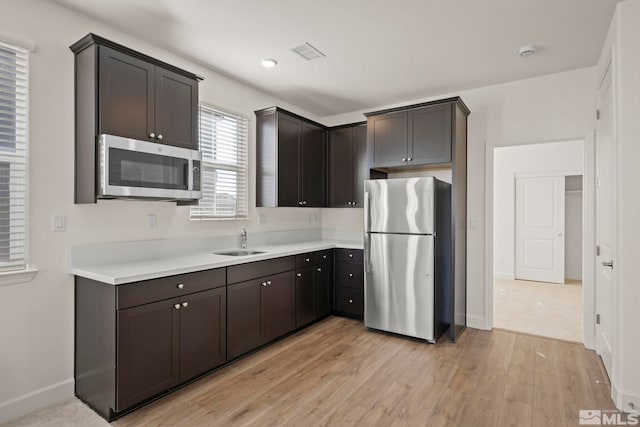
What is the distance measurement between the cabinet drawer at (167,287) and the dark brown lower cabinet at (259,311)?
7.8 inches

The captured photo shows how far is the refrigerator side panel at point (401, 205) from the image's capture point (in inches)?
132

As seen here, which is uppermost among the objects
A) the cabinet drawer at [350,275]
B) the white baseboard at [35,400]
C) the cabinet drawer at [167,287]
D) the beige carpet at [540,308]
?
the cabinet drawer at [167,287]

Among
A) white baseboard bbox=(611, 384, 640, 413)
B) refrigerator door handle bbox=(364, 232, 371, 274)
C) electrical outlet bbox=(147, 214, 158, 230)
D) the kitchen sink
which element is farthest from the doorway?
electrical outlet bbox=(147, 214, 158, 230)

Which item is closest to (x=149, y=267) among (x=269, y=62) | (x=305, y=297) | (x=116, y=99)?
(x=116, y=99)

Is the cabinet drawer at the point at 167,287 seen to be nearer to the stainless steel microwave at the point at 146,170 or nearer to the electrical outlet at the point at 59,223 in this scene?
the stainless steel microwave at the point at 146,170

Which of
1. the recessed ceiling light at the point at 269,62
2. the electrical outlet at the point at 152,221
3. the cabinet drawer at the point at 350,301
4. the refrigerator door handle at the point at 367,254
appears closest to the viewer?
the electrical outlet at the point at 152,221

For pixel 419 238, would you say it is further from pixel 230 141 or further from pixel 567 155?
pixel 567 155

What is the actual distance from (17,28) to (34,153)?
78cm

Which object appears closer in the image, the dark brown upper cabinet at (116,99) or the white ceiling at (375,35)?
the dark brown upper cabinet at (116,99)

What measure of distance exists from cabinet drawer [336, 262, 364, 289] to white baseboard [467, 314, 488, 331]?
125cm

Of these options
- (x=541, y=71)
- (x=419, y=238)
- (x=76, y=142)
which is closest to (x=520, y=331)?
(x=419, y=238)

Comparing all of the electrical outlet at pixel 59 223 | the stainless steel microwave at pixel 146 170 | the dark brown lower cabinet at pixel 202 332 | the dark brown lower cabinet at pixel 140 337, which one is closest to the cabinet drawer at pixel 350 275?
the dark brown lower cabinet at pixel 202 332

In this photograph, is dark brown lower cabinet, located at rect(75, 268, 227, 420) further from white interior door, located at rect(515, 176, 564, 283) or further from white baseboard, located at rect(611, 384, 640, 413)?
white interior door, located at rect(515, 176, 564, 283)

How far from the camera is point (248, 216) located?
12.8 ft
